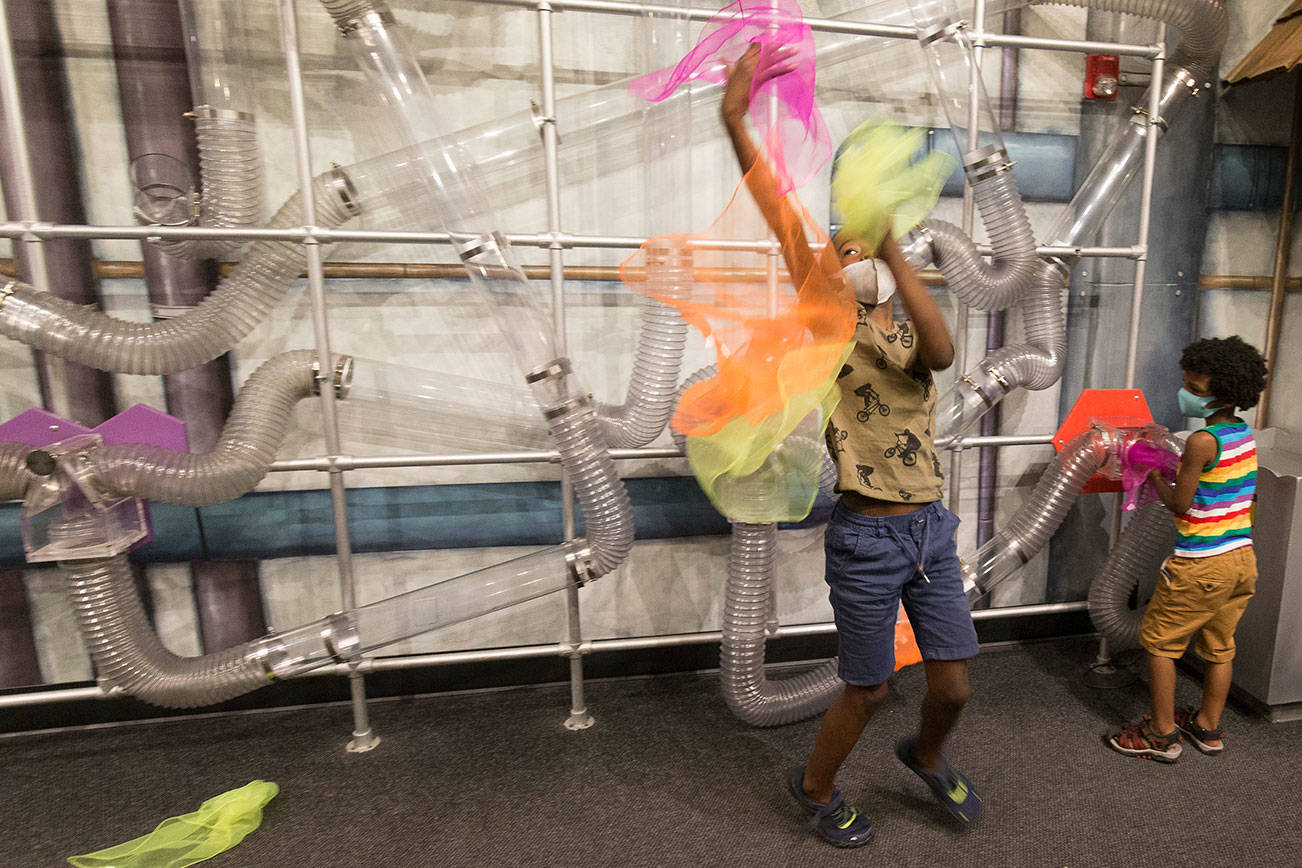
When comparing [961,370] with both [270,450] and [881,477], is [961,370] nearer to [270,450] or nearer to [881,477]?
[881,477]

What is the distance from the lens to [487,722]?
1.83 meters

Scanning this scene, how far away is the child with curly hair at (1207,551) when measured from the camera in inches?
59.5

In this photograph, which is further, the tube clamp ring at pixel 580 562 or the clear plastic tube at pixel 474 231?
the tube clamp ring at pixel 580 562

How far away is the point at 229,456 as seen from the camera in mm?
1463

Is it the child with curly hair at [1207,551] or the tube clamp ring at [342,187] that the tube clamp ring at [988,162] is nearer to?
the child with curly hair at [1207,551]

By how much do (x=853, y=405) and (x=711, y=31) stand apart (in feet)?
2.33

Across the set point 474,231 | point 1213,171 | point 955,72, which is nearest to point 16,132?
point 474,231

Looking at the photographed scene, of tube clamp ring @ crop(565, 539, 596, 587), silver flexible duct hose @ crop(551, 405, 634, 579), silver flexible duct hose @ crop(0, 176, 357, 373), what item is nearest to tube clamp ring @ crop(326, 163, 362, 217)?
silver flexible duct hose @ crop(0, 176, 357, 373)

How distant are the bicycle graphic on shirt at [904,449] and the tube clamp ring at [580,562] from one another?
2.25ft

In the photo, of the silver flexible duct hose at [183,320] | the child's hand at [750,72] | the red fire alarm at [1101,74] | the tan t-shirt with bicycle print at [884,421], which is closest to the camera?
the child's hand at [750,72]

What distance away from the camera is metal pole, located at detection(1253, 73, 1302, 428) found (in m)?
2.05

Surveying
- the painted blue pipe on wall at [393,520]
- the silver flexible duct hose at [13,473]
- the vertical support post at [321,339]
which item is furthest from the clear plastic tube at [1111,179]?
the silver flexible duct hose at [13,473]

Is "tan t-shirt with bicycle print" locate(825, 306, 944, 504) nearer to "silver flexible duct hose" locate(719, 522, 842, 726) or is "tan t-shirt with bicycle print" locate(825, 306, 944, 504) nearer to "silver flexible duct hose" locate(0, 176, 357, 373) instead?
"silver flexible duct hose" locate(719, 522, 842, 726)

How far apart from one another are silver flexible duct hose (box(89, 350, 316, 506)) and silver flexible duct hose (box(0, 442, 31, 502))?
113 millimetres
